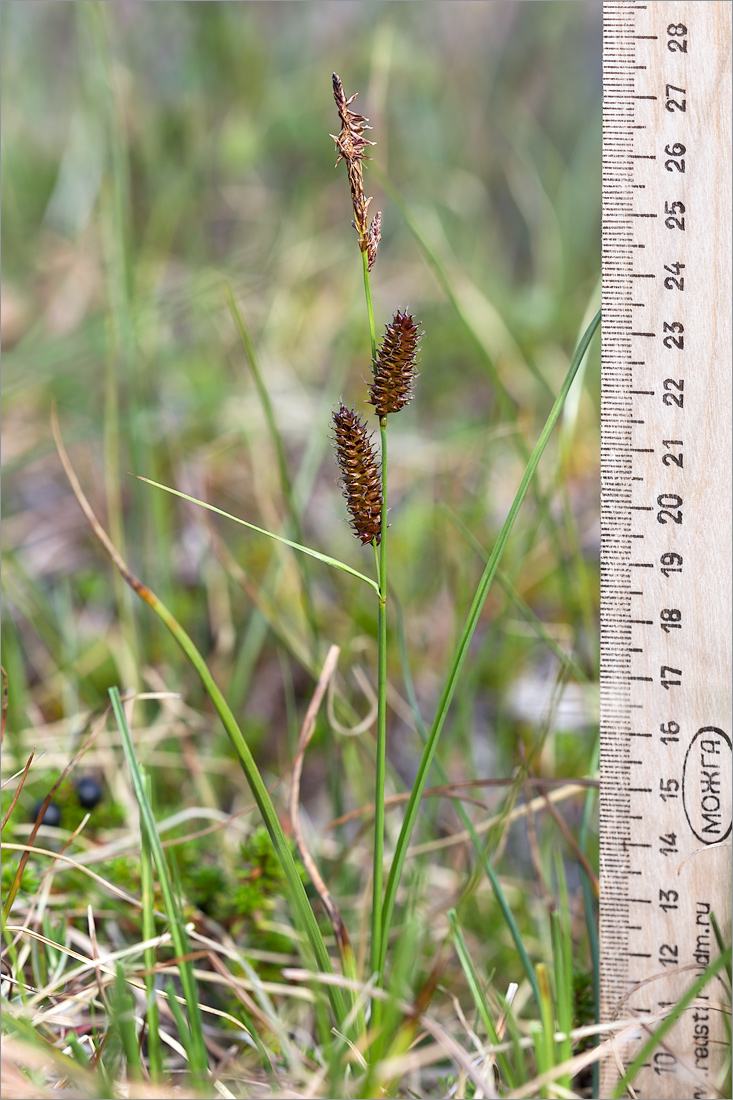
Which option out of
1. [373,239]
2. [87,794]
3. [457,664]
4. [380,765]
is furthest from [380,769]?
[87,794]

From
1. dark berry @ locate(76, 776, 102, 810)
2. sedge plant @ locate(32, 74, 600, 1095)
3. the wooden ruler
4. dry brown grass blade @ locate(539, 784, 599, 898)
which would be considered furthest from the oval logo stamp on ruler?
dark berry @ locate(76, 776, 102, 810)

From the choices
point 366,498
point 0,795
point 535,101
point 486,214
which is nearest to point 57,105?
point 486,214

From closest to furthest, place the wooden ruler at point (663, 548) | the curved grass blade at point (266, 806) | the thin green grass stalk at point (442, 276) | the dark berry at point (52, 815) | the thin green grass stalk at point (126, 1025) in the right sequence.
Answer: the thin green grass stalk at point (126, 1025), the curved grass blade at point (266, 806), the wooden ruler at point (663, 548), the thin green grass stalk at point (442, 276), the dark berry at point (52, 815)

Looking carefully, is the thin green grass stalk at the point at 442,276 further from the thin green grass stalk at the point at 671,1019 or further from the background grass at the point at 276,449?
the thin green grass stalk at the point at 671,1019

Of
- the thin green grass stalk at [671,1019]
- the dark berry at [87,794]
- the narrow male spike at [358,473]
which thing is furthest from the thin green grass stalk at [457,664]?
the dark berry at [87,794]

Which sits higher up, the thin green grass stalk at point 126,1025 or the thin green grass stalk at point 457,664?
the thin green grass stalk at point 457,664
